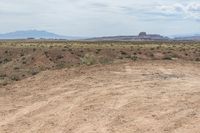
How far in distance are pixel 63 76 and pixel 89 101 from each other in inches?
259

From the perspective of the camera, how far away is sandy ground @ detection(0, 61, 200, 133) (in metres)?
10.6

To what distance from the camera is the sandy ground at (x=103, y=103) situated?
1063 centimetres

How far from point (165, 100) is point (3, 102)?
206 inches

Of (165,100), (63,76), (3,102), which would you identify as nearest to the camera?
(165,100)

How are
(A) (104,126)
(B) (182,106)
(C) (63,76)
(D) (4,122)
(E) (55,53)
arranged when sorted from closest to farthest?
(A) (104,126) → (D) (4,122) → (B) (182,106) → (C) (63,76) → (E) (55,53)

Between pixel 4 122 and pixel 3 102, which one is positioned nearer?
pixel 4 122

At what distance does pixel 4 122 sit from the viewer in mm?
11555

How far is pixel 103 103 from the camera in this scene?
43.0 feet

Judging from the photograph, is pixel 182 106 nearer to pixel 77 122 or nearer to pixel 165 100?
pixel 165 100

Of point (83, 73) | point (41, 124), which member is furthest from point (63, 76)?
point (41, 124)

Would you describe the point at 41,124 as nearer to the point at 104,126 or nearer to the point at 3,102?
the point at 104,126

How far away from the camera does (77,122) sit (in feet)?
36.4

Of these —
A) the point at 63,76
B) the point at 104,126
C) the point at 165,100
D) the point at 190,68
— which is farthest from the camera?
the point at 190,68

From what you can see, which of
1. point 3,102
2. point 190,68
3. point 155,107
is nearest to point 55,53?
point 190,68
